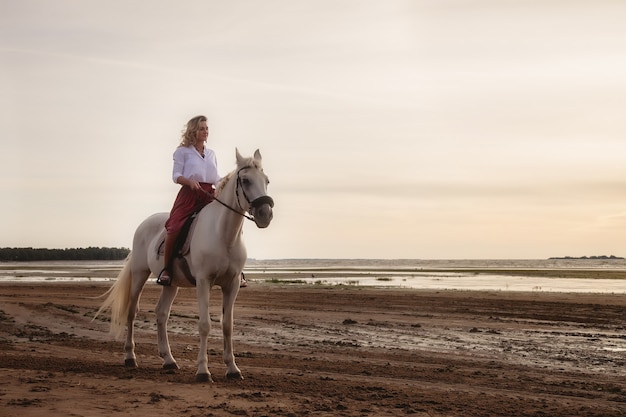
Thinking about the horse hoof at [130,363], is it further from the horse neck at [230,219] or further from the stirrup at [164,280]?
the horse neck at [230,219]

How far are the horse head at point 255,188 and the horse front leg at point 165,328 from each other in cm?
248

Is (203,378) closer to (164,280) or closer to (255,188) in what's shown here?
(164,280)

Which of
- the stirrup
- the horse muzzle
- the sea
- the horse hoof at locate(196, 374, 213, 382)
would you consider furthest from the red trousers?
the sea

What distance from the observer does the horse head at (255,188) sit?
317 inches

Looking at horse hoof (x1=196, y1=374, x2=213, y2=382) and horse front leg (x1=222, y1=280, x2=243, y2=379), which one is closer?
horse hoof (x1=196, y1=374, x2=213, y2=382)

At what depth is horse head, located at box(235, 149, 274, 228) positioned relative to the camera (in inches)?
317

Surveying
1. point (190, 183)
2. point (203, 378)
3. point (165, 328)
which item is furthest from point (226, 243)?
point (165, 328)

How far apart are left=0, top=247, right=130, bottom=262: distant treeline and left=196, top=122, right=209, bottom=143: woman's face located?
311 ft

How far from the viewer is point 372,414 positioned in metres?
6.83

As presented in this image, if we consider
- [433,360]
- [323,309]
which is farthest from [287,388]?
[323,309]

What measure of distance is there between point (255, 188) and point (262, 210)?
380 mm

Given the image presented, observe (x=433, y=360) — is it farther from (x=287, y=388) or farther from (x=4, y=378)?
(x=4, y=378)

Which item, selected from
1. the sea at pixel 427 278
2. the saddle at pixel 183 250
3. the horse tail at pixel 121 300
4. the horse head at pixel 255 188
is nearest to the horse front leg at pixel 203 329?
the saddle at pixel 183 250

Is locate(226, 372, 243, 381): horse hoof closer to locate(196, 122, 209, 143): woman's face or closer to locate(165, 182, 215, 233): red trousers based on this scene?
locate(165, 182, 215, 233): red trousers
